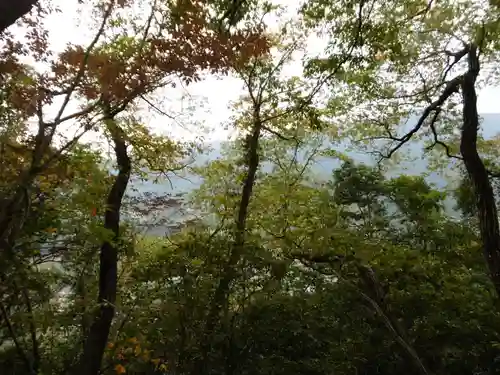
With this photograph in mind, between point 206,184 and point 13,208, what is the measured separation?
480cm

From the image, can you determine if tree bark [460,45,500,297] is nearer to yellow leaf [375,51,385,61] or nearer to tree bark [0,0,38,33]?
yellow leaf [375,51,385,61]

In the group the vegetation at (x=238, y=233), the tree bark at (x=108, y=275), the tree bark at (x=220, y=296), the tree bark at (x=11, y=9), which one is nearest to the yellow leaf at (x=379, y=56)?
the vegetation at (x=238, y=233)

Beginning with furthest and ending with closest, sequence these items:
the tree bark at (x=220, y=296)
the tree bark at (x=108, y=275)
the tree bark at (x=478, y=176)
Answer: the tree bark at (x=220, y=296) < the tree bark at (x=108, y=275) < the tree bark at (x=478, y=176)

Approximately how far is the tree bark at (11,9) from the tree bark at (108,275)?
274 cm

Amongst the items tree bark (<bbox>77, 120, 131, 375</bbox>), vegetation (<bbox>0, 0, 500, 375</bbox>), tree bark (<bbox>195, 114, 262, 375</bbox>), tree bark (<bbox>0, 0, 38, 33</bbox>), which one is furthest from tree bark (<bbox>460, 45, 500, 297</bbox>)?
tree bark (<bbox>0, 0, 38, 33</bbox>)

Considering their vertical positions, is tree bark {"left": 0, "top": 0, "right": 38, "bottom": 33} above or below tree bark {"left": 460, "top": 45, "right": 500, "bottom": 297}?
below

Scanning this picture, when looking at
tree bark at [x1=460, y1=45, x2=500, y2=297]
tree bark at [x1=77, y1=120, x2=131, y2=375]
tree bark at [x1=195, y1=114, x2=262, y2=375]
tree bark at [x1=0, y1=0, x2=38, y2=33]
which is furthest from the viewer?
tree bark at [x1=195, y1=114, x2=262, y2=375]

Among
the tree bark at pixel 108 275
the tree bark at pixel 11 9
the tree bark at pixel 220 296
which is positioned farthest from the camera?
the tree bark at pixel 220 296

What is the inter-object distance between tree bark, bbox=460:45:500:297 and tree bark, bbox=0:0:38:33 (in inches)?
200

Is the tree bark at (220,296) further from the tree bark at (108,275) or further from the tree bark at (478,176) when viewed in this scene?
the tree bark at (478,176)

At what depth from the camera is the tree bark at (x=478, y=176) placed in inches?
183

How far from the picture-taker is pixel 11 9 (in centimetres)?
197

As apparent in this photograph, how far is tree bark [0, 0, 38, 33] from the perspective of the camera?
6.34 feet

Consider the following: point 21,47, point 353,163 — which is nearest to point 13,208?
point 21,47
